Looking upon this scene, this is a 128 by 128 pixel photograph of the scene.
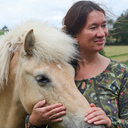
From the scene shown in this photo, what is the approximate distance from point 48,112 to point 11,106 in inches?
25.3

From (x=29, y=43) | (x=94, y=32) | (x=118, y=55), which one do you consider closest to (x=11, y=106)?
(x=29, y=43)

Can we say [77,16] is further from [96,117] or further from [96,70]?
[96,117]

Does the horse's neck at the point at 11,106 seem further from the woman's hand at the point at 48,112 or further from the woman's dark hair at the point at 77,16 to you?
the woman's dark hair at the point at 77,16

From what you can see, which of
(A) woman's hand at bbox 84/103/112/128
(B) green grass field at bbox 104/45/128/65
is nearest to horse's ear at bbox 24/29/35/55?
Result: (A) woman's hand at bbox 84/103/112/128

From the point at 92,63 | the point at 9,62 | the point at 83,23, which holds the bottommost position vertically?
the point at 92,63

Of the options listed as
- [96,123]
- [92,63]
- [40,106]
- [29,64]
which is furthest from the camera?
[92,63]

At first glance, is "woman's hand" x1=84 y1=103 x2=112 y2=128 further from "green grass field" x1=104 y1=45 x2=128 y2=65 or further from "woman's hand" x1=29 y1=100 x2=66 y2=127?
"green grass field" x1=104 y1=45 x2=128 y2=65

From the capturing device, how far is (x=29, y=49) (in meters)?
1.57

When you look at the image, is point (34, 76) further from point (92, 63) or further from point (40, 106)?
point (92, 63)

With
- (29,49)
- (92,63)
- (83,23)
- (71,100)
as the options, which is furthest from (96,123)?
(83,23)

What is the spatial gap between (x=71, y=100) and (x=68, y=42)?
0.69 meters

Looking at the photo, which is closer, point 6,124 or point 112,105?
point 112,105

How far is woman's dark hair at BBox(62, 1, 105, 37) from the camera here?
5.88ft

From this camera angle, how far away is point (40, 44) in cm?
157
